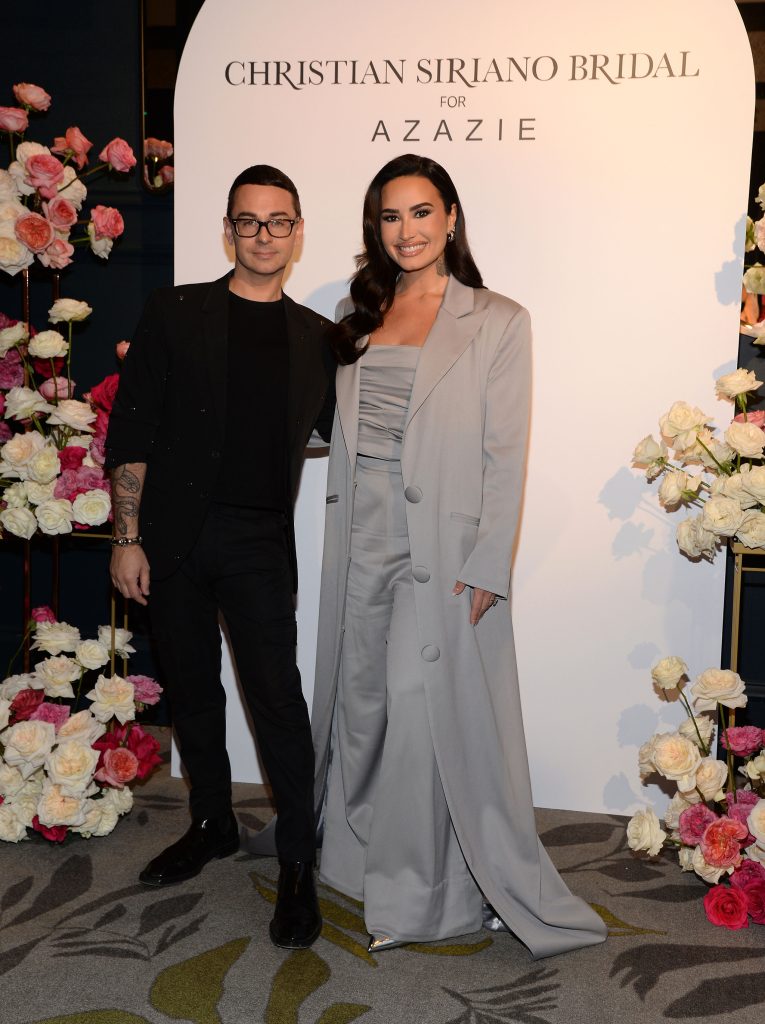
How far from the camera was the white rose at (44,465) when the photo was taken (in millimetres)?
3297

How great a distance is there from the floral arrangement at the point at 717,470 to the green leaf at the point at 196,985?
168 centimetres

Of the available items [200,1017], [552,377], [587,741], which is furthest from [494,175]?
[200,1017]

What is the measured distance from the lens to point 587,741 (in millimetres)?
3453

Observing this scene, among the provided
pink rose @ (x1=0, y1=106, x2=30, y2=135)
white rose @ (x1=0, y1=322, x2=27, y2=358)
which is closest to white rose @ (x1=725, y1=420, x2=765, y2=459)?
white rose @ (x1=0, y1=322, x2=27, y2=358)

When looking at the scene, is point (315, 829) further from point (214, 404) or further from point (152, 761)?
point (214, 404)

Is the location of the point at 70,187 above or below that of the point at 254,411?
above

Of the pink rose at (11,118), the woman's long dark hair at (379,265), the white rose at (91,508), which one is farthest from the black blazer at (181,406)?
the pink rose at (11,118)

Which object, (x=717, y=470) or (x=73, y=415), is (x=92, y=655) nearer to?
(x=73, y=415)

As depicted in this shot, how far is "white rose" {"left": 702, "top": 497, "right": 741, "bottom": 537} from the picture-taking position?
9.47 feet

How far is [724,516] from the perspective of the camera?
114 inches

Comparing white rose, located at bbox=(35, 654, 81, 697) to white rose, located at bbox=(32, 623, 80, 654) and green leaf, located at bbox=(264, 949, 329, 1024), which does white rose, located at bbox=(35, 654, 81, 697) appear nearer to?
white rose, located at bbox=(32, 623, 80, 654)

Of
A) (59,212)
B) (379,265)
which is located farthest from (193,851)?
(59,212)

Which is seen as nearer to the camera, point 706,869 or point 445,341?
point 445,341

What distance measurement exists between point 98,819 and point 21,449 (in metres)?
1.19
